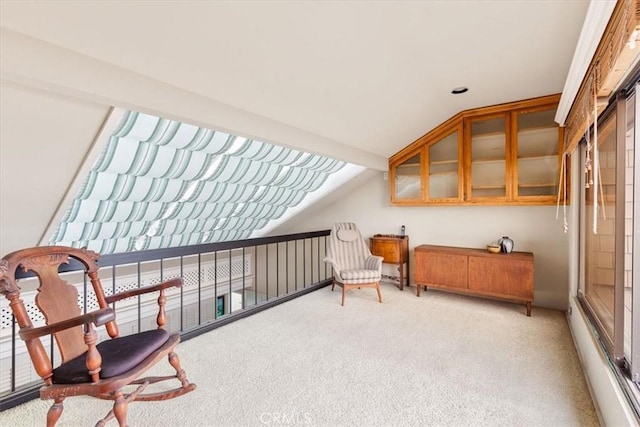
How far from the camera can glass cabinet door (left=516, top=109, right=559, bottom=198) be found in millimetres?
3463

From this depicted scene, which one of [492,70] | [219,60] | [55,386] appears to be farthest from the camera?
[492,70]

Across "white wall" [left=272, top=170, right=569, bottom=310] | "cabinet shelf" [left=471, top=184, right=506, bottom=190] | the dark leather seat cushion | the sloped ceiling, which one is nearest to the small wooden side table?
"white wall" [left=272, top=170, right=569, bottom=310]

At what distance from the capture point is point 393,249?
436 cm

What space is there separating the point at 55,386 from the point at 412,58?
2.77 meters

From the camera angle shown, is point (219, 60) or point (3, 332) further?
point (3, 332)

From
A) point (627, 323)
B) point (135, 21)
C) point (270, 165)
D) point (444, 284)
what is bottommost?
point (444, 284)

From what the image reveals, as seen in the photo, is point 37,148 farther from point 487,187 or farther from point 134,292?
point 487,187

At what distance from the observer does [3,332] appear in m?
3.10

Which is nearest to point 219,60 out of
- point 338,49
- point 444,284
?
point 338,49

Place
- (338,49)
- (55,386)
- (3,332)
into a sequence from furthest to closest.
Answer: (3,332), (338,49), (55,386)

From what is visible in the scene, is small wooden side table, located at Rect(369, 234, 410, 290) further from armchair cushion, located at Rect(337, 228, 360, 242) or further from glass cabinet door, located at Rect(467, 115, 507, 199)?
glass cabinet door, located at Rect(467, 115, 507, 199)

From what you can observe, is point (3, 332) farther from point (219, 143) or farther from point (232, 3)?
point (232, 3)

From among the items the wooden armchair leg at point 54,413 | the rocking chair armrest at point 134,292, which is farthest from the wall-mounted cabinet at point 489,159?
the wooden armchair leg at point 54,413

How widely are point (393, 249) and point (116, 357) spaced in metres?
3.45
